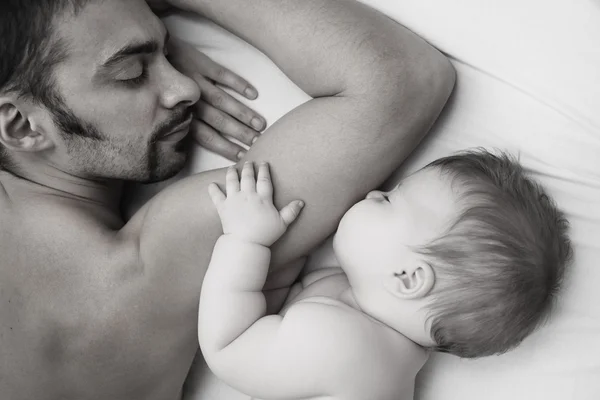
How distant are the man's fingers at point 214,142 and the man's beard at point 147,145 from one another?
0.13ft

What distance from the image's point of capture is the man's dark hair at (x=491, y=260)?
1206mm

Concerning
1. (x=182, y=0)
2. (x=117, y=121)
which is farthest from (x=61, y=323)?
(x=182, y=0)

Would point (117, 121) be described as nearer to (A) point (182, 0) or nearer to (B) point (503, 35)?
(A) point (182, 0)

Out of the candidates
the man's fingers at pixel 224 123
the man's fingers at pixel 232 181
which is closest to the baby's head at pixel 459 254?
the man's fingers at pixel 232 181

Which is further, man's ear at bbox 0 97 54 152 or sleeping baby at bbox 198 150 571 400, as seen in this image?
man's ear at bbox 0 97 54 152

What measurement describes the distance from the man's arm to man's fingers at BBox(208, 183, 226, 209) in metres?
0.02

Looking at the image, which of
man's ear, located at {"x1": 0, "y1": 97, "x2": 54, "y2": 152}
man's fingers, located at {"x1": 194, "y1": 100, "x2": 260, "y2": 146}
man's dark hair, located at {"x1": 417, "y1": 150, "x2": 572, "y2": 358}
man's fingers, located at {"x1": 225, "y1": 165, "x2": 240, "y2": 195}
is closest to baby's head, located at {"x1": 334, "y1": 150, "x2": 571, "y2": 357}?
man's dark hair, located at {"x1": 417, "y1": 150, "x2": 572, "y2": 358}

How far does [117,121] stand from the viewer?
146 centimetres

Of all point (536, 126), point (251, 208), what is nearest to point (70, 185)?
point (251, 208)

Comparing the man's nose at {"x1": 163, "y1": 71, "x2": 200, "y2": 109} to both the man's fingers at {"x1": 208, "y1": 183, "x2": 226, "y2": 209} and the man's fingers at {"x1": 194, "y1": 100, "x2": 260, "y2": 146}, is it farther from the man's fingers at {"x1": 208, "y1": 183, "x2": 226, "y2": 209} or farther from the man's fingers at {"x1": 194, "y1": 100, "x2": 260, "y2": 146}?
the man's fingers at {"x1": 208, "y1": 183, "x2": 226, "y2": 209}

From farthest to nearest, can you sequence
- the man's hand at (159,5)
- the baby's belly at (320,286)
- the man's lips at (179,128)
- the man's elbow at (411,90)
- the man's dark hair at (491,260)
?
the man's hand at (159,5)
the man's lips at (179,128)
the baby's belly at (320,286)
the man's elbow at (411,90)
the man's dark hair at (491,260)

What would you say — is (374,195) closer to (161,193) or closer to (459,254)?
(459,254)

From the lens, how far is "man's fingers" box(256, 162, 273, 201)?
1317mm

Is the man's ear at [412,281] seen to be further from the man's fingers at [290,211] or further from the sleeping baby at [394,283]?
the man's fingers at [290,211]
